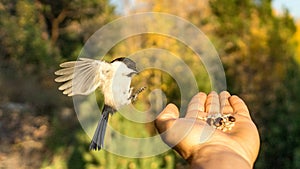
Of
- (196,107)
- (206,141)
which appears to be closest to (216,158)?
(206,141)

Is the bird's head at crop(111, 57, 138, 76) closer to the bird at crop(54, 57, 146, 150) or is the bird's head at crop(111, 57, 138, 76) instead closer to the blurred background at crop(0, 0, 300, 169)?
the bird at crop(54, 57, 146, 150)

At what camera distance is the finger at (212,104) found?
3.83ft

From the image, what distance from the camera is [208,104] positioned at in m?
1.19

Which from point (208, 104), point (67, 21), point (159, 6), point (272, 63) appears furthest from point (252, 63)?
point (208, 104)

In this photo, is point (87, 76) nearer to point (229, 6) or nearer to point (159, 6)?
point (159, 6)

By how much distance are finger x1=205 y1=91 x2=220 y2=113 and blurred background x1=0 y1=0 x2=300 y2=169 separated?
3.57ft

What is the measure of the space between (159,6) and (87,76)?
102 inches

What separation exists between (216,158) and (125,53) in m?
1.66

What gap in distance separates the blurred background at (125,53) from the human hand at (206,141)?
119 centimetres

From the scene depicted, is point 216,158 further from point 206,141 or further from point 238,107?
point 238,107

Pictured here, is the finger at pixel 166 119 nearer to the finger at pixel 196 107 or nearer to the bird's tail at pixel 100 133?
the finger at pixel 196 107

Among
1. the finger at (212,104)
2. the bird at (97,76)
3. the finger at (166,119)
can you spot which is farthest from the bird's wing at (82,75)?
the finger at (212,104)

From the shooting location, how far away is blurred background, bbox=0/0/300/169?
9.62 feet

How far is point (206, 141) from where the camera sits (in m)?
1.04
